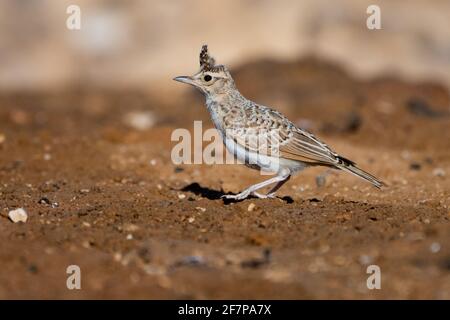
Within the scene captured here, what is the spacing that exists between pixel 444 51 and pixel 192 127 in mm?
9171

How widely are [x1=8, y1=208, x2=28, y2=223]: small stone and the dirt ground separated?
0.06m

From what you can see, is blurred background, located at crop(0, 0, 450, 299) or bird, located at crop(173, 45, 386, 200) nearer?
blurred background, located at crop(0, 0, 450, 299)

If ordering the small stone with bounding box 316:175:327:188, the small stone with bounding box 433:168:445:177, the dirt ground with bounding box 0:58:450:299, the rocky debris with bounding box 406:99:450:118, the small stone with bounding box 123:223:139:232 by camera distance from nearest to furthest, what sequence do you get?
the dirt ground with bounding box 0:58:450:299 → the small stone with bounding box 123:223:139:232 → the small stone with bounding box 316:175:327:188 → the small stone with bounding box 433:168:445:177 → the rocky debris with bounding box 406:99:450:118

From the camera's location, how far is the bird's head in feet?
28.1

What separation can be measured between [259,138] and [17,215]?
2.56 meters

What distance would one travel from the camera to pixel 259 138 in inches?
323

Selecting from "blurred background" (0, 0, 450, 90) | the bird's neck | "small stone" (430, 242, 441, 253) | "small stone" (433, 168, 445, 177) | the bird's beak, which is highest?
"blurred background" (0, 0, 450, 90)

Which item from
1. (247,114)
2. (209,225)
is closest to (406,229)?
(209,225)

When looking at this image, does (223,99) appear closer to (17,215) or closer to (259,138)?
(259,138)

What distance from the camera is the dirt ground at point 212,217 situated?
5.77 m

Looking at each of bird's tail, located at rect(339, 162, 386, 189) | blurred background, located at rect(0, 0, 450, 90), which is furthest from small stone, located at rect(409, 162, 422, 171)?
blurred background, located at rect(0, 0, 450, 90)

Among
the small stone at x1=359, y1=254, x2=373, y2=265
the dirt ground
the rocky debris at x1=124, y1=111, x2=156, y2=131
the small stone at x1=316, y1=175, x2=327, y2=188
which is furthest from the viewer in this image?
the rocky debris at x1=124, y1=111, x2=156, y2=131

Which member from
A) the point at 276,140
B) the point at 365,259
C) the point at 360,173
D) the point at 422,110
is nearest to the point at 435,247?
the point at 365,259

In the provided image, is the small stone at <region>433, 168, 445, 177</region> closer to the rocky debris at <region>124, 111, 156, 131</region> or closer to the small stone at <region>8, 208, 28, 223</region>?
the rocky debris at <region>124, 111, 156, 131</region>
